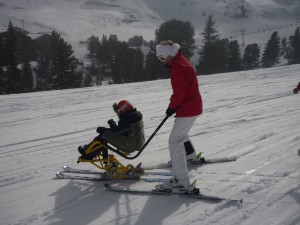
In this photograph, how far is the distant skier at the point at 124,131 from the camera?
19.2 ft

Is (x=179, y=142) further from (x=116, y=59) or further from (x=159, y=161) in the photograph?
(x=116, y=59)

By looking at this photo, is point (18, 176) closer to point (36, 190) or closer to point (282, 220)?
point (36, 190)

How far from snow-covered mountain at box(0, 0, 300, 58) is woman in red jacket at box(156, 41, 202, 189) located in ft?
255

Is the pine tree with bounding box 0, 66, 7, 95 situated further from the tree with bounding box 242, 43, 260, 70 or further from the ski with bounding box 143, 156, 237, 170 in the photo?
the tree with bounding box 242, 43, 260, 70

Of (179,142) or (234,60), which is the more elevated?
(234,60)

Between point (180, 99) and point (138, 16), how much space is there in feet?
507

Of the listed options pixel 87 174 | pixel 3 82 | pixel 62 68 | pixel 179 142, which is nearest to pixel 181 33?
pixel 62 68

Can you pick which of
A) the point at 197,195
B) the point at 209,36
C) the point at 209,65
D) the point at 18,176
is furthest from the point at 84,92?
the point at 209,36

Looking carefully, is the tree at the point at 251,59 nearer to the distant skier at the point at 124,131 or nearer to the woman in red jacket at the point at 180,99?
the distant skier at the point at 124,131

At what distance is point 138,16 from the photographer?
15362 cm

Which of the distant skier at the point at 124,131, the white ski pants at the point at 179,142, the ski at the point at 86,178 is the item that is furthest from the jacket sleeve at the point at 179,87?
the ski at the point at 86,178

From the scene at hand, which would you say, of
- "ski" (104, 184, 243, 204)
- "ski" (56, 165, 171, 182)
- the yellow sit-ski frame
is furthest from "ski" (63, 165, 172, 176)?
"ski" (104, 184, 243, 204)

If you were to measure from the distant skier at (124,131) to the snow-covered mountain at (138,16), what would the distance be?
76701 mm

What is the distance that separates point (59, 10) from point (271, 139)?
479 feet
